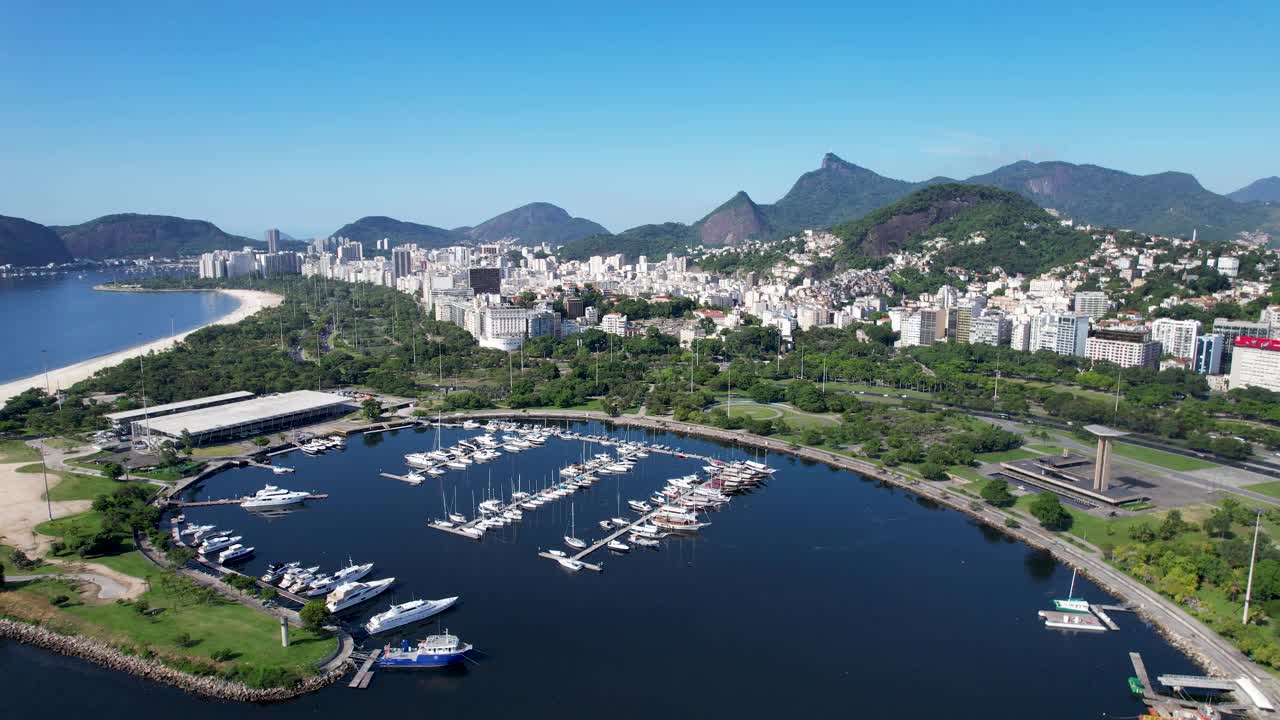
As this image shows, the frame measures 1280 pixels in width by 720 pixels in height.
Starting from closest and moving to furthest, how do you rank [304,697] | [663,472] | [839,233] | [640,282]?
[304,697]
[663,472]
[640,282]
[839,233]

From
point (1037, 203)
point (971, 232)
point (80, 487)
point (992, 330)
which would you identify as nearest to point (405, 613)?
point (80, 487)

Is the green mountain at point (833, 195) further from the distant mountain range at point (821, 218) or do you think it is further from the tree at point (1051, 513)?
the tree at point (1051, 513)

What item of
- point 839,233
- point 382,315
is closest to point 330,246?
point 382,315

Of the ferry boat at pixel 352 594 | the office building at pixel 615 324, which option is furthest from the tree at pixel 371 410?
the office building at pixel 615 324

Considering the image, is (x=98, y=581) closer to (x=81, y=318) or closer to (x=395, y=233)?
(x=81, y=318)

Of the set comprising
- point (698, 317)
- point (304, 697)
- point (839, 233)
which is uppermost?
point (839, 233)

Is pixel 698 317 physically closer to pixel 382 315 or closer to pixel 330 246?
pixel 382 315

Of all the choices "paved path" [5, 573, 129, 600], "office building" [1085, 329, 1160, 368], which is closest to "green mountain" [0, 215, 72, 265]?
"paved path" [5, 573, 129, 600]
